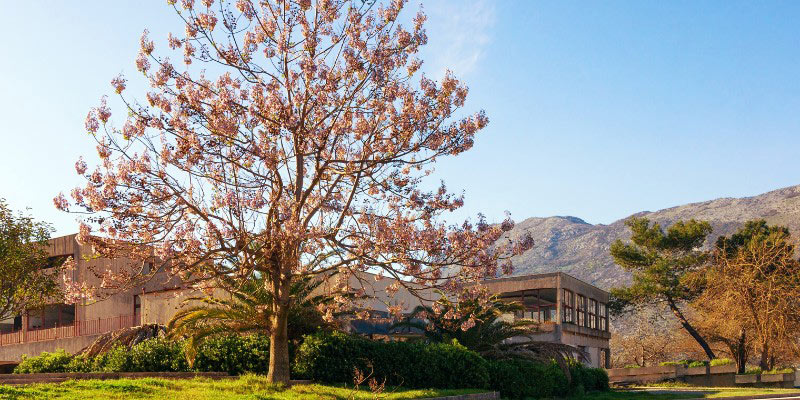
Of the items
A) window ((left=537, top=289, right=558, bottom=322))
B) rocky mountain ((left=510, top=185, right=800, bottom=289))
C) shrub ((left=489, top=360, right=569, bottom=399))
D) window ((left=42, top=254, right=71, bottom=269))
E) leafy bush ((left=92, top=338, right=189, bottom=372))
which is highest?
rocky mountain ((left=510, top=185, right=800, bottom=289))

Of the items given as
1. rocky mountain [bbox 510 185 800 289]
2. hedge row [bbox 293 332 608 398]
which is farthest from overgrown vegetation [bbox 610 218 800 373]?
rocky mountain [bbox 510 185 800 289]

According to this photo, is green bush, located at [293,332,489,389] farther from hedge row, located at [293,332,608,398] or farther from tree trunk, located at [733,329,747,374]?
tree trunk, located at [733,329,747,374]

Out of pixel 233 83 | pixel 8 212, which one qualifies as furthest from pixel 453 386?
pixel 8 212

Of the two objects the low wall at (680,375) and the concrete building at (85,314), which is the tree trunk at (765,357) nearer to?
the low wall at (680,375)

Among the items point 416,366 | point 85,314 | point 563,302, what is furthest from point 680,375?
point 85,314

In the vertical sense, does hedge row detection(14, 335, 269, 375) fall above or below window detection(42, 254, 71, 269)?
below

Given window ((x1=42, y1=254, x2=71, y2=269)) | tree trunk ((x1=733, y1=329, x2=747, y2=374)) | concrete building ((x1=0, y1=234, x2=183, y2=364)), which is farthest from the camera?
tree trunk ((x1=733, y1=329, x2=747, y2=374))

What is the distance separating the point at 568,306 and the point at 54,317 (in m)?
25.9

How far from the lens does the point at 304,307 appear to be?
22156 millimetres

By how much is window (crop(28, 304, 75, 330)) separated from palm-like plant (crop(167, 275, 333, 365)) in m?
20.8

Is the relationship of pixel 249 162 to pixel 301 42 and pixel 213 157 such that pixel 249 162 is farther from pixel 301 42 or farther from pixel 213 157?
pixel 301 42

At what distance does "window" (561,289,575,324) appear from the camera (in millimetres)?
41253

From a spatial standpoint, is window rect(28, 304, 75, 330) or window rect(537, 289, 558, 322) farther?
window rect(537, 289, 558, 322)

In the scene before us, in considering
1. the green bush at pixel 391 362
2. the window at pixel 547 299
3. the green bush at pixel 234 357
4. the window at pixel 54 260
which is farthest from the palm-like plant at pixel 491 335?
the window at pixel 54 260
